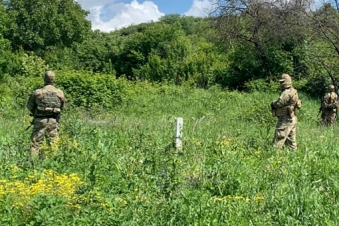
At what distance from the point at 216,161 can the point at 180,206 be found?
2.79 meters

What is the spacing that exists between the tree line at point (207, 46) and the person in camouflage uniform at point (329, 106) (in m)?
5.27

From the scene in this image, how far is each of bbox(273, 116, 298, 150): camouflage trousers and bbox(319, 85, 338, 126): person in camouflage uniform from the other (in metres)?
6.01

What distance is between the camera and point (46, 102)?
934 cm

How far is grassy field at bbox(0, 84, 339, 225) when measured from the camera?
538 centimetres

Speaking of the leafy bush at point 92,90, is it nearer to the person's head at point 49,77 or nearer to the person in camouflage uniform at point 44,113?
the person's head at point 49,77

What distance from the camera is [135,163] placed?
296 inches

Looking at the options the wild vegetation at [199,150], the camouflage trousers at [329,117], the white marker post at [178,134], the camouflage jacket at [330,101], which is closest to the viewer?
the wild vegetation at [199,150]

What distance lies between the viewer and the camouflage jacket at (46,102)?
9336mm

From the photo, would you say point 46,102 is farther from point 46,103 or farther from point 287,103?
point 287,103

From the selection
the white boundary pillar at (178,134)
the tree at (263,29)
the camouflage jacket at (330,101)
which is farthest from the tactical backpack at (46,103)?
the tree at (263,29)

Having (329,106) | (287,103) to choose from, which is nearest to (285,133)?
(287,103)

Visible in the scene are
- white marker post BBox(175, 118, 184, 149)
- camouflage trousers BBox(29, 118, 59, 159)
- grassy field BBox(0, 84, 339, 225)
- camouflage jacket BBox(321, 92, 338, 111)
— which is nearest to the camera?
grassy field BBox(0, 84, 339, 225)

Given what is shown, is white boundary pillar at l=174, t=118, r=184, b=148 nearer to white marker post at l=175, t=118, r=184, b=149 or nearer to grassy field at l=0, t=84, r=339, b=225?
white marker post at l=175, t=118, r=184, b=149

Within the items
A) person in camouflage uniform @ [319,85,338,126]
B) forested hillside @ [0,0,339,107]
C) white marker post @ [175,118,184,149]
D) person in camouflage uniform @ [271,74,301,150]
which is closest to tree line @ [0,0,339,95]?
forested hillside @ [0,0,339,107]
